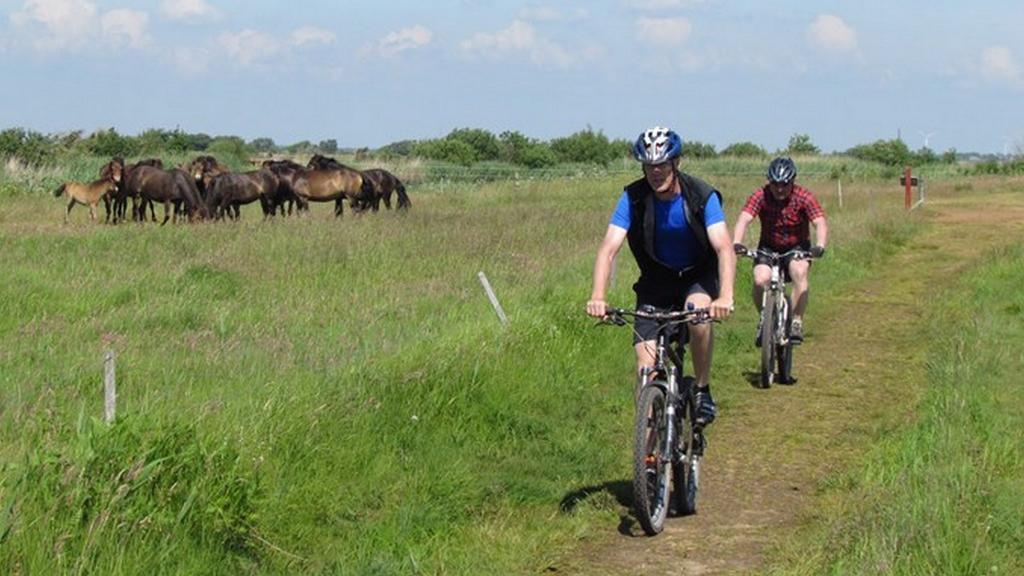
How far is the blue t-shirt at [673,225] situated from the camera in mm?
7344

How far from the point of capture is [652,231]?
24.3ft

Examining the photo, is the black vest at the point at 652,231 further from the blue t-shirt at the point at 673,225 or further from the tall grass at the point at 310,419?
the tall grass at the point at 310,419

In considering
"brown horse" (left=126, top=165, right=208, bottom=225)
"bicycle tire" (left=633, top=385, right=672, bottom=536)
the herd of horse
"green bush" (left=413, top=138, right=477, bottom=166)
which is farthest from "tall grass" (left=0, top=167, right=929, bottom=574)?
"green bush" (left=413, top=138, right=477, bottom=166)

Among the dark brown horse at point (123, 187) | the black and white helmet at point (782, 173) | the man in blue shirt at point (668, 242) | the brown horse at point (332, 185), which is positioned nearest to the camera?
the man in blue shirt at point (668, 242)

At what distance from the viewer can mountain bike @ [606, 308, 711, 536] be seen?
6969 millimetres

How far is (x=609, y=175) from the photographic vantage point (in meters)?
49.9

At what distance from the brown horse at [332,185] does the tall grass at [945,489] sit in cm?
2201

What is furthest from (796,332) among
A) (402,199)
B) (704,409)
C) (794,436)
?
(402,199)

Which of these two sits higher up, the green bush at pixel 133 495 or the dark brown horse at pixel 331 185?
the dark brown horse at pixel 331 185

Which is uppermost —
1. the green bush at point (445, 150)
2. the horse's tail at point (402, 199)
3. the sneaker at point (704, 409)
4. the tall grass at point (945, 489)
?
the green bush at point (445, 150)

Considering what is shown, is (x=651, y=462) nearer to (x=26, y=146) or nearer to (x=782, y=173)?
(x=782, y=173)

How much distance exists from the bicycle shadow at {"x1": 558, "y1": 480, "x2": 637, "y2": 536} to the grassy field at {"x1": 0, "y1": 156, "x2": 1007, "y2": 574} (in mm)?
35

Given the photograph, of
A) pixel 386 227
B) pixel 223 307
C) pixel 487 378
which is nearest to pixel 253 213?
pixel 386 227

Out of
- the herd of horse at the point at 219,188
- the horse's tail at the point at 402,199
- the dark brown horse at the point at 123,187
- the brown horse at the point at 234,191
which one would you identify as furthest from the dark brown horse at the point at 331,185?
the dark brown horse at the point at 123,187
